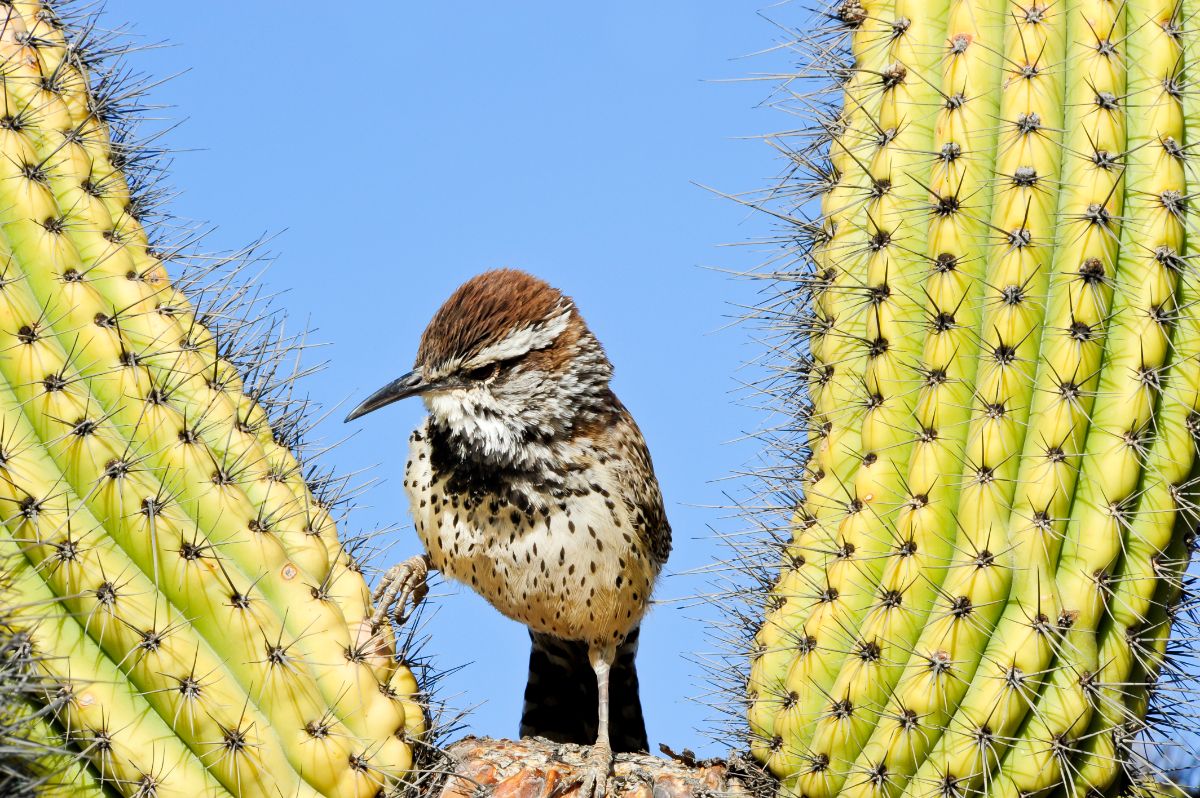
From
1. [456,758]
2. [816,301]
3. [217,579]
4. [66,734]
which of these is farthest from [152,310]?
[816,301]

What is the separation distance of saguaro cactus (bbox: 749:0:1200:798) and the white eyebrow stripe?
1011 mm

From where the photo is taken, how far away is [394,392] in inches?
130

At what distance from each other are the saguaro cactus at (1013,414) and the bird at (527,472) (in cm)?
88

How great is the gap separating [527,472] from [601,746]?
0.70 m

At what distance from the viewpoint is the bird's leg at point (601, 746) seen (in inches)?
116

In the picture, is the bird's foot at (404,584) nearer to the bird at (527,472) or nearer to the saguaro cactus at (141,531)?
the bird at (527,472)

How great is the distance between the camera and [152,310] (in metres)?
2.63

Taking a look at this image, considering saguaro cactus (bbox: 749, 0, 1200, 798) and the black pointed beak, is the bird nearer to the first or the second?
the black pointed beak

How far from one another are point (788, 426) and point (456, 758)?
3.29 feet

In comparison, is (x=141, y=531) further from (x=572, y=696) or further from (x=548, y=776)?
(x=572, y=696)

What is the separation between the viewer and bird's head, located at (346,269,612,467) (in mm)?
3373

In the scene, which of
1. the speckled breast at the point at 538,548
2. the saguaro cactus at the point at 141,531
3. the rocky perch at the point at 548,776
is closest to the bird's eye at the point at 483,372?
the speckled breast at the point at 538,548

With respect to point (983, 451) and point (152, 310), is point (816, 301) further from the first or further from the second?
point (152, 310)

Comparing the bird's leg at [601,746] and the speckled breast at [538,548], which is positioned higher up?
the speckled breast at [538,548]
